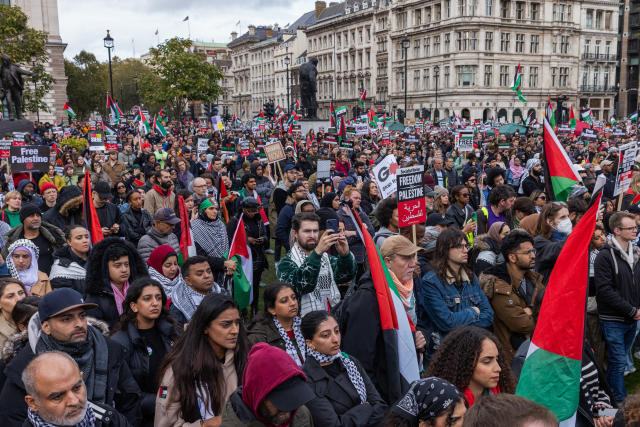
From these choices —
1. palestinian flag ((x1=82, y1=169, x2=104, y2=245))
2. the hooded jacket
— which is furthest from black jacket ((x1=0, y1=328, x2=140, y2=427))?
palestinian flag ((x1=82, y1=169, x2=104, y2=245))

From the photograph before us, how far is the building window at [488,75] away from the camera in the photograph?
2527 inches

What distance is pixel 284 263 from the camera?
16.1 feet

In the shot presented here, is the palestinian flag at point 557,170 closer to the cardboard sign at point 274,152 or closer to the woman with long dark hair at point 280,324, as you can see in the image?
the woman with long dark hair at point 280,324

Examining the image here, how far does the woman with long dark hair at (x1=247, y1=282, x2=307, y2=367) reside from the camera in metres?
4.06

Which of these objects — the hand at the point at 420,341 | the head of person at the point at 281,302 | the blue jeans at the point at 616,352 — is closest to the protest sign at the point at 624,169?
the blue jeans at the point at 616,352

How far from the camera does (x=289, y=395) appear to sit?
2662 mm

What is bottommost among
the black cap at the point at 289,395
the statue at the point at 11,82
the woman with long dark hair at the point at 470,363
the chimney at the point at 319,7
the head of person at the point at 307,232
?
the woman with long dark hair at the point at 470,363

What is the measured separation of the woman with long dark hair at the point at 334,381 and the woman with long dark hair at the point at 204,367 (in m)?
0.47

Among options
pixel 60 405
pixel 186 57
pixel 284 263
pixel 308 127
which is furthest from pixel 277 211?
pixel 186 57

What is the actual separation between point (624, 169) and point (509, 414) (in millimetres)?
6781

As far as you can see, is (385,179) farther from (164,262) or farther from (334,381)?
(334,381)

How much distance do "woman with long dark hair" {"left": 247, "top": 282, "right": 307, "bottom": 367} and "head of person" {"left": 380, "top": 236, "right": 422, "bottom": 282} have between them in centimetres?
79

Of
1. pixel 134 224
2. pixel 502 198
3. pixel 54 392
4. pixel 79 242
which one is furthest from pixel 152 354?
pixel 502 198

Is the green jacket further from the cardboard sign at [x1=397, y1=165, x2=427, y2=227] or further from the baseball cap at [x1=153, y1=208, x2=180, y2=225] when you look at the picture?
the baseball cap at [x1=153, y1=208, x2=180, y2=225]
